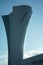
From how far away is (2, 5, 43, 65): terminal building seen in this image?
6406 centimetres

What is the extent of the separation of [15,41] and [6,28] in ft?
20.4

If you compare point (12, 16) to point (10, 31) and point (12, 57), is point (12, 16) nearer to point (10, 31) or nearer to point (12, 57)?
point (10, 31)

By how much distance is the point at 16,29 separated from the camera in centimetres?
6575

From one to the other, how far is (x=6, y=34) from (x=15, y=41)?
472 centimetres

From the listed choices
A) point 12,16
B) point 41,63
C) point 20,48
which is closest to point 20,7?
point 12,16

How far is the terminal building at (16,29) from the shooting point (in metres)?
64.1

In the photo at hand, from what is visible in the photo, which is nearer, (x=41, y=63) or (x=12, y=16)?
(x=41, y=63)

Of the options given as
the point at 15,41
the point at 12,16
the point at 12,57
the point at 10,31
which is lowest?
the point at 12,57

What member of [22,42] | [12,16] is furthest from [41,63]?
[12,16]

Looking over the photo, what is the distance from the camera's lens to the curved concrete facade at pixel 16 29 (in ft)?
210

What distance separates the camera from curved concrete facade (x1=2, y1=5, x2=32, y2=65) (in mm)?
64125

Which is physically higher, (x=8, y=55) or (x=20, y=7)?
(x=20, y=7)

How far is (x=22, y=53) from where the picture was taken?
6506 cm

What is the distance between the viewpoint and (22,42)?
209 ft
